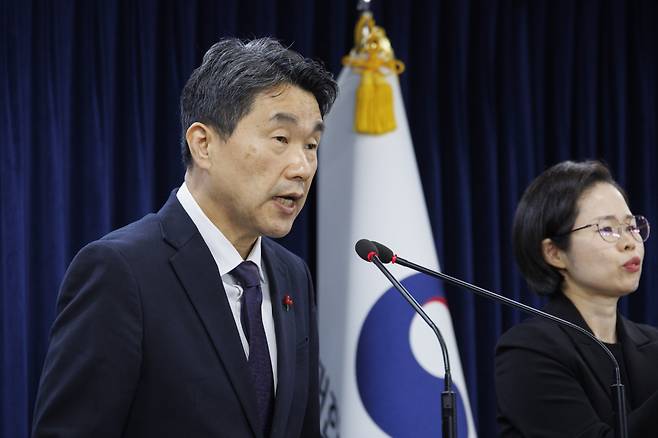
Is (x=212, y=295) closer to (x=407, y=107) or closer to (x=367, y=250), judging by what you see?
(x=367, y=250)

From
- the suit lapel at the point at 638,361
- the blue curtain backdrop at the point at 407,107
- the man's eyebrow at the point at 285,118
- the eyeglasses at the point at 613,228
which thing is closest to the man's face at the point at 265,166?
the man's eyebrow at the point at 285,118

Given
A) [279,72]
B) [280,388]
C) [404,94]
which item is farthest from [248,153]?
[404,94]

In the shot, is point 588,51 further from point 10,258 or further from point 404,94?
point 10,258

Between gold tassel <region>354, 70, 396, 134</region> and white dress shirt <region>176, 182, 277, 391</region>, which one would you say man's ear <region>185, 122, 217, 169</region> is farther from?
gold tassel <region>354, 70, 396, 134</region>

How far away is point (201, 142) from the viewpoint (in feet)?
5.55

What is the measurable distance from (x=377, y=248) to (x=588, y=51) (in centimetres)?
255

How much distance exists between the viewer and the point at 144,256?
157 cm

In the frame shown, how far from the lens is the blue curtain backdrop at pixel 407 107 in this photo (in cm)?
280

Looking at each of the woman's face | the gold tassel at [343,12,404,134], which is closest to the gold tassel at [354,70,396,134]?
the gold tassel at [343,12,404,134]

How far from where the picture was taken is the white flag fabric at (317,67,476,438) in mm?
2904

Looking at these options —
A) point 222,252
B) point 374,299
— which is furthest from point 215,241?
point 374,299

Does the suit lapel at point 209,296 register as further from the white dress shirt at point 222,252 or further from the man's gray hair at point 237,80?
the man's gray hair at point 237,80

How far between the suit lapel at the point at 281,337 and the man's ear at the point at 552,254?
2.46 ft

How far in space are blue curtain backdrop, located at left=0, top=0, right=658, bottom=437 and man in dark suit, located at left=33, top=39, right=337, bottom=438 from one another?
1.21 metres
